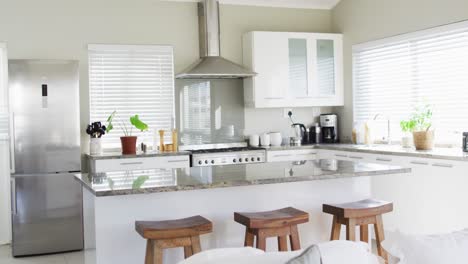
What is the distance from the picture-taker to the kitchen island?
3.26 metres

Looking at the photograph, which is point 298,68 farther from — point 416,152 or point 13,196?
point 13,196

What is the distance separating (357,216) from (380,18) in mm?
3327

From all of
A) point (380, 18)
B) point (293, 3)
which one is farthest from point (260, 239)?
point (293, 3)

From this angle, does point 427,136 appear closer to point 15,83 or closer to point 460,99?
point 460,99

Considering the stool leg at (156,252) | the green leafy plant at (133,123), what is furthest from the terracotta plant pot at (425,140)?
the stool leg at (156,252)

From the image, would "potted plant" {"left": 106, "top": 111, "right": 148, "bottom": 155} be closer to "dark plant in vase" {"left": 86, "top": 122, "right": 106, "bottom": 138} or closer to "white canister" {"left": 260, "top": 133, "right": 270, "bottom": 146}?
"dark plant in vase" {"left": 86, "top": 122, "right": 106, "bottom": 138}

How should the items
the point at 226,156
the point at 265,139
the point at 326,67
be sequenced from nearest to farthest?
the point at 226,156 < the point at 265,139 < the point at 326,67

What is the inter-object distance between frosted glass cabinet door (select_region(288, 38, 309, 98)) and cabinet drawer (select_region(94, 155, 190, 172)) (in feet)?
5.52

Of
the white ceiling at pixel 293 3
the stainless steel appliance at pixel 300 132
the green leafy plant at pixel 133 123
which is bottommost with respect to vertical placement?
the stainless steel appliance at pixel 300 132

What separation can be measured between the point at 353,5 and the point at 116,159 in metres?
3.45

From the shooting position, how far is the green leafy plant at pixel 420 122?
5.32 meters

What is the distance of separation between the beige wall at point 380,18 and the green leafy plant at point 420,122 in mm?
862

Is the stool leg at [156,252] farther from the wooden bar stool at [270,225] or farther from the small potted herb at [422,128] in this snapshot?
the small potted herb at [422,128]

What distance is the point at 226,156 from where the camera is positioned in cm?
607
